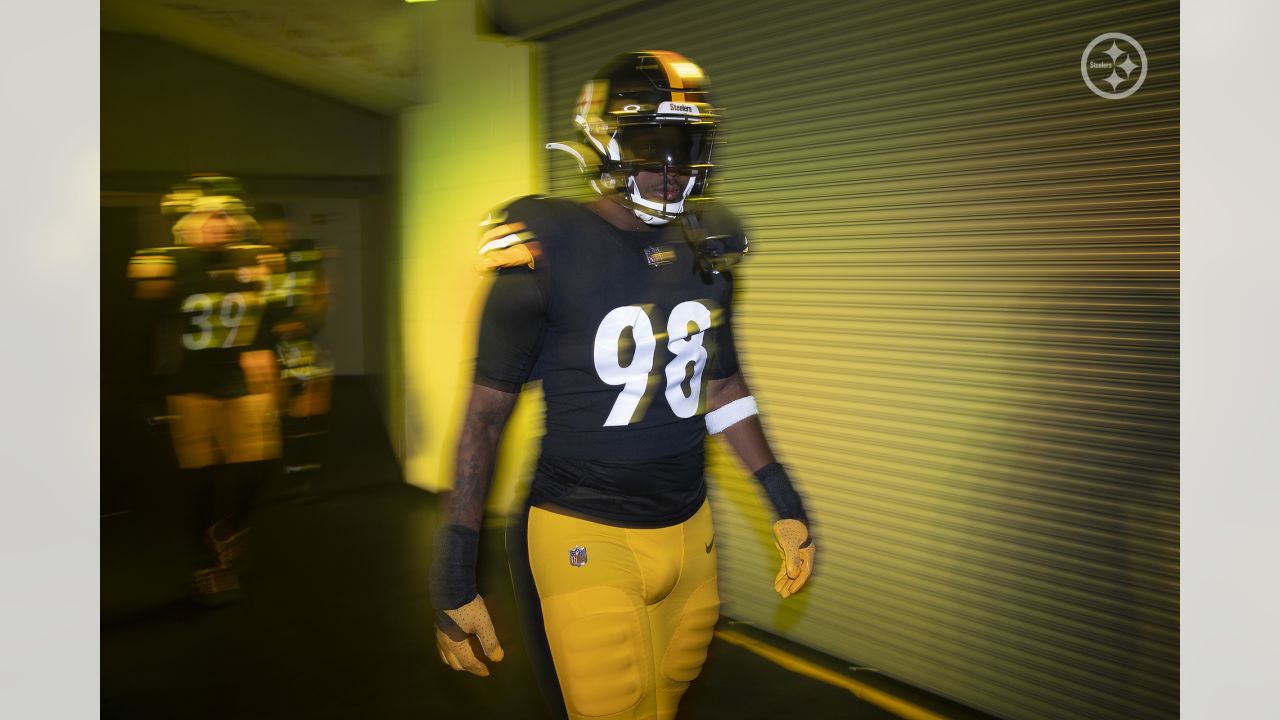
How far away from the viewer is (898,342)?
3.23 metres

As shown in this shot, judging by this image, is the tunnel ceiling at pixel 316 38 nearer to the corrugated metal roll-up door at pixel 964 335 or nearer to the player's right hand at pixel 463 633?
the corrugated metal roll-up door at pixel 964 335

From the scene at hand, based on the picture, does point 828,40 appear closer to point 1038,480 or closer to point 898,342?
point 898,342

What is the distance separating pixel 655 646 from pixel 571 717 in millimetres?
205

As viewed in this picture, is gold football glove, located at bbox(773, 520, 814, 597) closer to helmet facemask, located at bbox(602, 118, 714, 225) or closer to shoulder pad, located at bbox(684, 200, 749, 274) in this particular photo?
shoulder pad, located at bbox(684, 200, 749, 274)

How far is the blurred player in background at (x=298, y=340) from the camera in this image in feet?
15.8

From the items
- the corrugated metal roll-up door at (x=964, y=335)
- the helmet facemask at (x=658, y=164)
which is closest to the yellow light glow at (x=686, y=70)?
the helmet facemask at (x=658, y=164)

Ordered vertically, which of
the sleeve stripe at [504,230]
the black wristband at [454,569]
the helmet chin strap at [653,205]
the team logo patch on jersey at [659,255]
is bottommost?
the black wristband at [454,569]

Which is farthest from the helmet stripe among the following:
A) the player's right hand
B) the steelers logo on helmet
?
the player's right hand

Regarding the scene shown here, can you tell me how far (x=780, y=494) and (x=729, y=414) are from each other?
0.21 m

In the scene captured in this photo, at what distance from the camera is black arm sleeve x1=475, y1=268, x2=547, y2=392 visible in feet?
5.68

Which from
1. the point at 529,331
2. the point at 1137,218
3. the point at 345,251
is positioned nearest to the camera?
the point at 529,331

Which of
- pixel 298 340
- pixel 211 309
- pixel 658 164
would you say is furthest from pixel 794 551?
pixel 298 340

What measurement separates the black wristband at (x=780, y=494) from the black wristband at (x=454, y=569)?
70 cm

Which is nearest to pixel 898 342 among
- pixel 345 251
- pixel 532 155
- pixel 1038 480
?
pixel 1038 480
